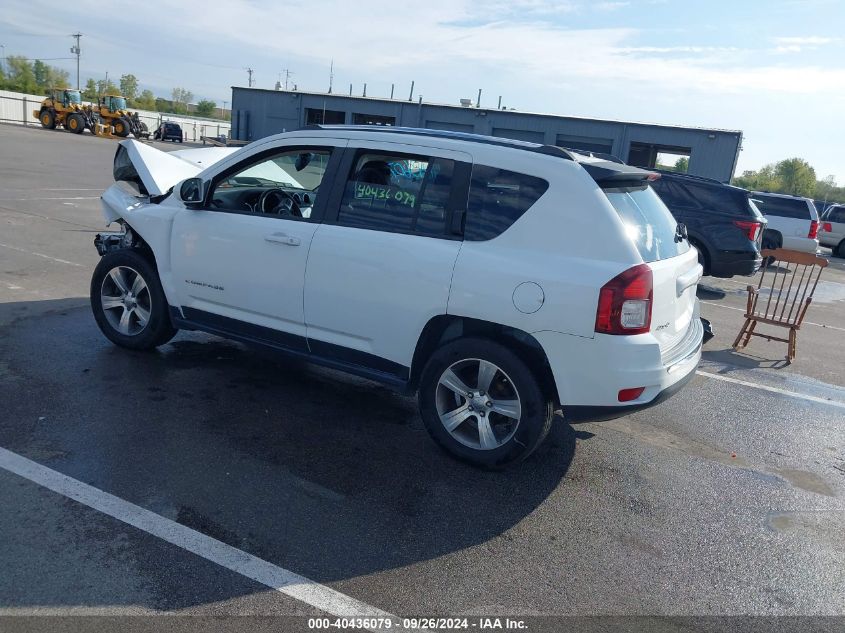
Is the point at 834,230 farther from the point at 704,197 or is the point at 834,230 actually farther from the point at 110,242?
the point at 110,242

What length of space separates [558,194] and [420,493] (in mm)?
1884

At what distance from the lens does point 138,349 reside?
19.2 ft

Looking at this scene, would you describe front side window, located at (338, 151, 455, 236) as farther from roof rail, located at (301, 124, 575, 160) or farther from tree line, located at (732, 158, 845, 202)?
tree line, located at (732, 158, 845, 202)

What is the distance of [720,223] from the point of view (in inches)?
480

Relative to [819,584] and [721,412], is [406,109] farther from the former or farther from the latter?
[819,584]

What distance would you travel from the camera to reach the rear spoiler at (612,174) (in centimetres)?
412

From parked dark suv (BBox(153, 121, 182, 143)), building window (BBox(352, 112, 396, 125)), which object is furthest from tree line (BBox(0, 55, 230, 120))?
building window (BBox(352, 112, 396, 125))

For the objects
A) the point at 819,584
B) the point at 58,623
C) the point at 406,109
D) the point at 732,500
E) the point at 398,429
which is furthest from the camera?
the point at 406,109

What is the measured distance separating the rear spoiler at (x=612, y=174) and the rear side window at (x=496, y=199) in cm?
29

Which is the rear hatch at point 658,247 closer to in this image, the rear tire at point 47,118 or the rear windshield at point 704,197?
the rear windshield at point 704,197

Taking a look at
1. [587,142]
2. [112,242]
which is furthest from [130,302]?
[587,142]

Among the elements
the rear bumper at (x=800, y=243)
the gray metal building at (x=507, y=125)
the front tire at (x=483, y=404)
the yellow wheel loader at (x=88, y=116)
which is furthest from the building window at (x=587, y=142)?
the yellow wheel loader at (x=88, y=116)

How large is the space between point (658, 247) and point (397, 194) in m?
1.65

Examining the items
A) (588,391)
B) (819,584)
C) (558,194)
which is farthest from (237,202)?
(819,584)
